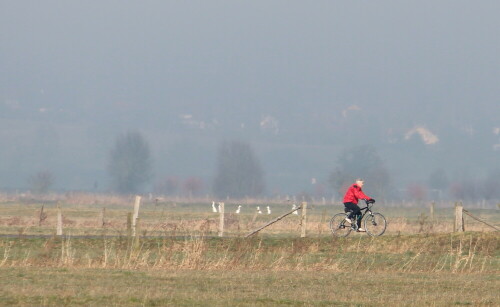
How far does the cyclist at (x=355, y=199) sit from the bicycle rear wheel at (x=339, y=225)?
1.00 feet

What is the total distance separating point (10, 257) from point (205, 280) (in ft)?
27.8

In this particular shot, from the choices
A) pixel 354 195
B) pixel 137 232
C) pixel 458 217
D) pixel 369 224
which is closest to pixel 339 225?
pixel 369 224

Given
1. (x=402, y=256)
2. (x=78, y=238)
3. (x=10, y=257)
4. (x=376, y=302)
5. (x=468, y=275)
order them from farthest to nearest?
(x=78, y=238)
(x=402, y=256)
(x=10, y=257)
(x=468, y=275)
(x=376, y=302)

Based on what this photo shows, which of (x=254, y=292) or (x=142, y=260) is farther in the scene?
(x=142, y=260)

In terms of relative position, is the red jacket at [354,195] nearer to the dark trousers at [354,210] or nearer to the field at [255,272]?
the dark trousers at [354,210]

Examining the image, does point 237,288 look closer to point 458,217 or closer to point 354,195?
point 354,195

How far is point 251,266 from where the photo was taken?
31.6 metres

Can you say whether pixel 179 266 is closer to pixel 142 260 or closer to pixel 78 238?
pixel 142 260

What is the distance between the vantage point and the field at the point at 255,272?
Answer: 78.1 ft

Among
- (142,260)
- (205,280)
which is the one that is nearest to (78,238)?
(142,260)

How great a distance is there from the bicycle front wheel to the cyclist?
1.73 feet

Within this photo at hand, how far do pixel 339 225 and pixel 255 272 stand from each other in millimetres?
13380

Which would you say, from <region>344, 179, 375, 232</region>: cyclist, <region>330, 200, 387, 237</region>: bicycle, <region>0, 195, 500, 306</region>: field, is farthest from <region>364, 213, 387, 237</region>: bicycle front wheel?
<region>0, 195, 500, 306</region>: field

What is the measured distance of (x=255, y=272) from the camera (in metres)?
30.2
